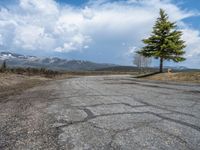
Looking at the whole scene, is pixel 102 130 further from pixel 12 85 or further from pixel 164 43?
pixel 164 43

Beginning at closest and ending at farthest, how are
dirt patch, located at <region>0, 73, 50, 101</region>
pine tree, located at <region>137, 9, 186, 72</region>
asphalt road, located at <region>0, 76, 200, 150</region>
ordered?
asphalt road, located at <region>0, 76, 200, 150</region>, dirt patch, located at <region>0, 73, 50, 101</region>, pine tree, located at <region>137, 9, 186, 72</region>

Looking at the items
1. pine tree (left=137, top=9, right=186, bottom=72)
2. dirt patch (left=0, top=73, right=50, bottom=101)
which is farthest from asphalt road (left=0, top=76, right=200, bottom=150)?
pine tree (left=137, top=9, right=186, bottom=72)

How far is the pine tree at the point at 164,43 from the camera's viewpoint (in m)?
39.1

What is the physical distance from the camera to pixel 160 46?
39.9m

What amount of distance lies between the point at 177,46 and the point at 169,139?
35.1 metres

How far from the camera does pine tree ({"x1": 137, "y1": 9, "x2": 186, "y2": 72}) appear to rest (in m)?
39.1

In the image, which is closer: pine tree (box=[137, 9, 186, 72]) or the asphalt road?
the asphalt road

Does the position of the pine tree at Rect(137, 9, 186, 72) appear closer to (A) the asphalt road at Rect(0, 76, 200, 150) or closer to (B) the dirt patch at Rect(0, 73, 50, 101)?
(B) the dirt patch at Rect(0, 73, 50, 101)

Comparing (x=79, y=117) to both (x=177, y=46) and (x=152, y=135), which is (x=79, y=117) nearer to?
(x=152, y=135)

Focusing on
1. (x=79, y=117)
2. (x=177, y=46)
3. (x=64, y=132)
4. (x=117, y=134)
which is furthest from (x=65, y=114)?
(x=177, y=46)

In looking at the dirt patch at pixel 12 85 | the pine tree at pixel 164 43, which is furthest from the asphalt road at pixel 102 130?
the pine tree at pixel 164 43

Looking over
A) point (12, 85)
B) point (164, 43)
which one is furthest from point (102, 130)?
point (164, 43)

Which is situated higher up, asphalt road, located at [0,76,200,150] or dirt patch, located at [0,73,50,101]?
asphalt road, located at [0,76,200,150]

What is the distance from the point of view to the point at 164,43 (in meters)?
39.6
